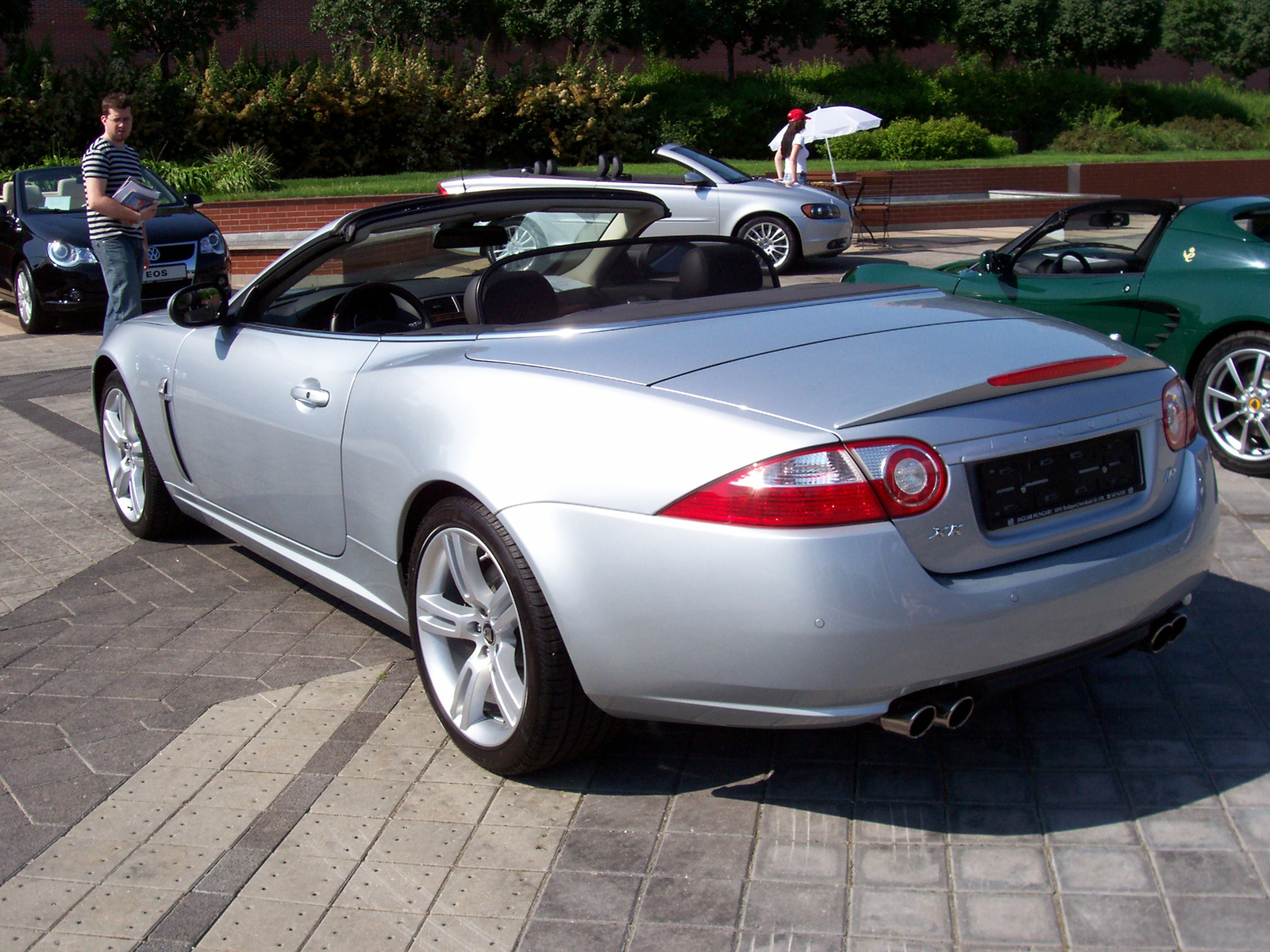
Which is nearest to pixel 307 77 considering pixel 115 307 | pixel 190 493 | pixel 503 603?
pixel 115 307

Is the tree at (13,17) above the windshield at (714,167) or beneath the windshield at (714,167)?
above

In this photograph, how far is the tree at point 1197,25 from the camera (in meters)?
52.7

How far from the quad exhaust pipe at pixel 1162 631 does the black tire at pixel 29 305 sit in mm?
11154

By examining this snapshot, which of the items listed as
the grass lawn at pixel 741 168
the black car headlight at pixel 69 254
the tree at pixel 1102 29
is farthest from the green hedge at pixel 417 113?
the tree at pixel 1102 29

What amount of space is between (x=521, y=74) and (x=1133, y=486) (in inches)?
907

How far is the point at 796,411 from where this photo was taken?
8.75ft

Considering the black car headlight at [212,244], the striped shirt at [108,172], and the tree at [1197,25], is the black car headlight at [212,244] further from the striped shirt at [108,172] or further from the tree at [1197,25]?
the tree at [1197,25]

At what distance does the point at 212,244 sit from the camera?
39.7 feet

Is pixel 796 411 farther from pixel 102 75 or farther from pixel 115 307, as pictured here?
pixel 102 75

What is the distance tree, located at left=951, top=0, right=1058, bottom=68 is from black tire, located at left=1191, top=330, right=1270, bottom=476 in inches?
1408

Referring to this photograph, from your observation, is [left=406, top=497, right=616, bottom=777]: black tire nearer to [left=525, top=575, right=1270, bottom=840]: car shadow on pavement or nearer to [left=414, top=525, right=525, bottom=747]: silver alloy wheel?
[left=414, top=525, right=525, bottom=747]: silver alloy wheel

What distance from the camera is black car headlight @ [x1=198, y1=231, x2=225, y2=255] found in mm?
11969

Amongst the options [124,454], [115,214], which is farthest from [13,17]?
[124,454]

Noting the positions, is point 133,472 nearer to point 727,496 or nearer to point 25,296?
point 727,496
